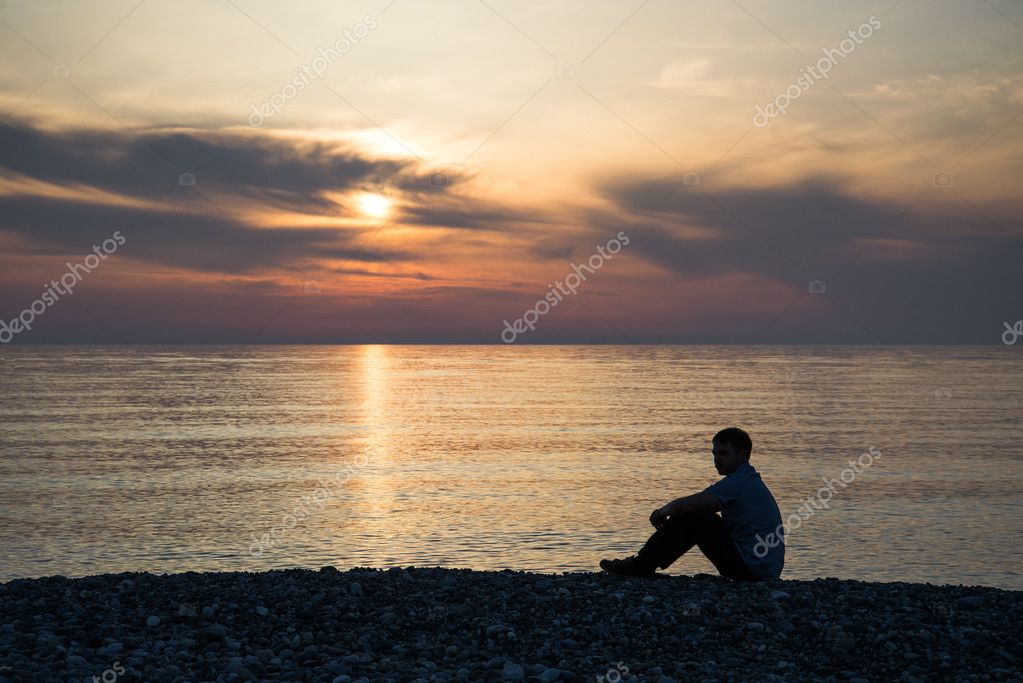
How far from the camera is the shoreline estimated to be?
891 centimetres

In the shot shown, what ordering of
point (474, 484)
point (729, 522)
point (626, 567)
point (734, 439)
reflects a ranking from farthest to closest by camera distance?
point (474, 484)
point (626, 567)
point (729, 522)
point (734, 439)

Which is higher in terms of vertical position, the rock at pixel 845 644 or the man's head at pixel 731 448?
the man's head at pixel 731 448

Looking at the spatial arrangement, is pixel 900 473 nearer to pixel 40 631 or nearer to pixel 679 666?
pixel 679 666

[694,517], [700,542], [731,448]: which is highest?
[731,448]

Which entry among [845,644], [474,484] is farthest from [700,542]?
[474,484]

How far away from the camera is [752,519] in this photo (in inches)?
475

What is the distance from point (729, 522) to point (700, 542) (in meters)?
0.54

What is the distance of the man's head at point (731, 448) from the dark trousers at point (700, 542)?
29.5 inches

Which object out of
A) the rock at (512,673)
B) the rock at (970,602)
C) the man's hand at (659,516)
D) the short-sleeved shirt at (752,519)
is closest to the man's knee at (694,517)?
the man's hand at (659,516)

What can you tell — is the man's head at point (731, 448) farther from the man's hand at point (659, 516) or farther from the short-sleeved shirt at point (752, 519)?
the man's hand at point (659, 516)

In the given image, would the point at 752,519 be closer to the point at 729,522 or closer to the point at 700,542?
the point at 729,522

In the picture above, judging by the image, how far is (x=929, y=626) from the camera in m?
10.0

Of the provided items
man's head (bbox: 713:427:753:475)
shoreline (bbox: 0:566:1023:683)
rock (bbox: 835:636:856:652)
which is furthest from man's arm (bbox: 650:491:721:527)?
rock (bbox: 835:636:856:652)

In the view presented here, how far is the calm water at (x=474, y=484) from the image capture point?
20.3 m
